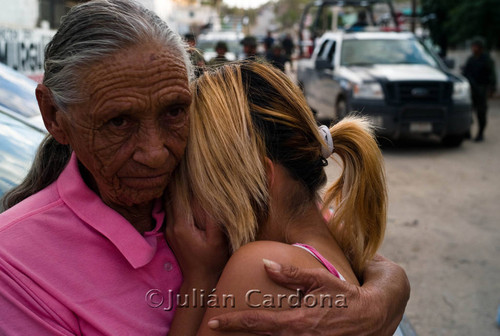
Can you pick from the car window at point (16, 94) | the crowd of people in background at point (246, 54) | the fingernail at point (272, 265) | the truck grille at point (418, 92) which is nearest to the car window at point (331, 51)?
the crowd of people in background at point (246, 54)

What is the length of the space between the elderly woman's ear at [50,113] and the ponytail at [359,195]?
87 cm

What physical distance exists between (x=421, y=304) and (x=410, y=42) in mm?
7261

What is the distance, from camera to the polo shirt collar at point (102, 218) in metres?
1.42

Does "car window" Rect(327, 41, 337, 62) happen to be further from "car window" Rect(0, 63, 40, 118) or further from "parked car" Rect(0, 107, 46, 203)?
"parked car" Rect(0, 107, 46, 203)

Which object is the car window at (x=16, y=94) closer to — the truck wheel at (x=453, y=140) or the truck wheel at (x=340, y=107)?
the truck wheel at (x=340, y=107)

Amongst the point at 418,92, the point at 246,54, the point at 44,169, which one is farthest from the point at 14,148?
the point at 246,54

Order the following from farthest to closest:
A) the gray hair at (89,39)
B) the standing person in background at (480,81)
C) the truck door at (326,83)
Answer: the standing person in background at (480,81), the truck door at (326,83), the gray hair at (89,39)

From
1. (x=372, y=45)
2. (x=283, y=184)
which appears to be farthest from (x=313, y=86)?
(x=283, y=184)

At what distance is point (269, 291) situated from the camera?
1.32 m

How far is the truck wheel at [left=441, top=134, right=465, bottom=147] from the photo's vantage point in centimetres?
966

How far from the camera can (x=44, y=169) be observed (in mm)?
1583

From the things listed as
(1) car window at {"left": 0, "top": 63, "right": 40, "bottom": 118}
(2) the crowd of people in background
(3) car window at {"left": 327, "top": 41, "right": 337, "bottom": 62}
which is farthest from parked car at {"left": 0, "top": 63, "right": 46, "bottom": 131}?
(3) car window at {"left": 327, "top": 41, "right": 337, "bottom": 62}

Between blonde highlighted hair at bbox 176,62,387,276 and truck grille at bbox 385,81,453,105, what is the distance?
24.1 feet

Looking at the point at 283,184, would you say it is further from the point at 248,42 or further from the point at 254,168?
the point at 248,42
